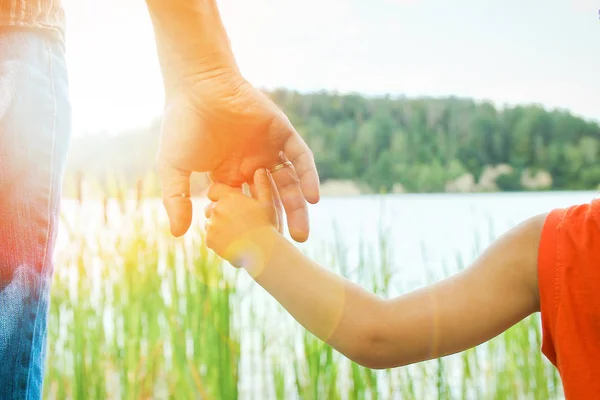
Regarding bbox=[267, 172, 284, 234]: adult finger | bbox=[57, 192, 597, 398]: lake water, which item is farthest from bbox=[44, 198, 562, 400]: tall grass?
bbox=[267, 172, 284, 234]: adult finger

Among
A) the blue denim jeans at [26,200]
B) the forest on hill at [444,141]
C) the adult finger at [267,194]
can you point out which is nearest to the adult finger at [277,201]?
the adult finger at [267,194]

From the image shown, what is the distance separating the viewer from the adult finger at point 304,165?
96 cm

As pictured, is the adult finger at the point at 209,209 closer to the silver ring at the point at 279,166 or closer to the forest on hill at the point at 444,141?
the silver ring at the point at 279,166

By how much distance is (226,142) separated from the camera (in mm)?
994

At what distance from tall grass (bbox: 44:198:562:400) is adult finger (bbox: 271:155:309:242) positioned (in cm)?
75

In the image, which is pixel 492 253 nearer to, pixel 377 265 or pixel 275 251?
pixel 275 251

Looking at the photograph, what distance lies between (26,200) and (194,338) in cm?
110

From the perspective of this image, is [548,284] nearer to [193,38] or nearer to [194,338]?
[193,38]

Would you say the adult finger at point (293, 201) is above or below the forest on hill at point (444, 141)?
below

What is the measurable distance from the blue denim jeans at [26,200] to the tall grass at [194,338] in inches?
38.8

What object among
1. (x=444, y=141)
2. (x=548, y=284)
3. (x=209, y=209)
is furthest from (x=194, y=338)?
(x=444, y=141)

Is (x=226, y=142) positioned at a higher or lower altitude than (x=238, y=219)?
higher

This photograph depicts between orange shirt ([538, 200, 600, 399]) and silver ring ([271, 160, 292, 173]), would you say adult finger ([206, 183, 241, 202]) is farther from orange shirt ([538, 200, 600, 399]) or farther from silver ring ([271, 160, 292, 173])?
orange shirt ([538, 200, 600, 399])

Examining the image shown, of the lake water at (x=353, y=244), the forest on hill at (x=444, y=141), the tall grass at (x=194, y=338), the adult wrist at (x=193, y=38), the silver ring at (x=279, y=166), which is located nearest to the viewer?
the adult wrist at (x=193, y=38)
